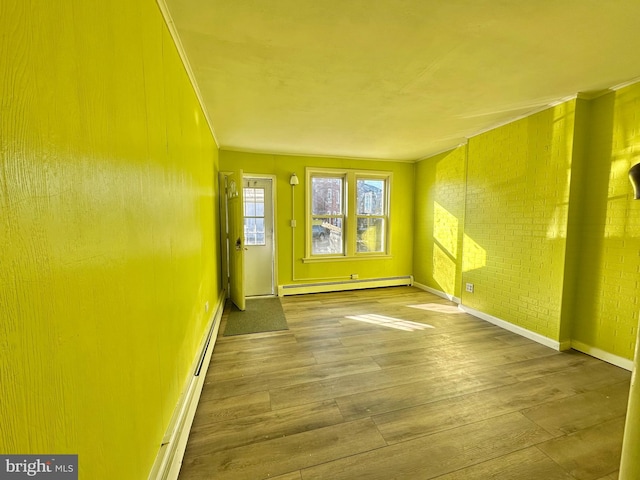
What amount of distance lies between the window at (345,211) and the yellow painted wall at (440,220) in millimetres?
647

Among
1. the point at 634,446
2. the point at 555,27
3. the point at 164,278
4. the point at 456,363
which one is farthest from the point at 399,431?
the point at 555,27

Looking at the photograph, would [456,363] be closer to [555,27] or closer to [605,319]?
[605,319]

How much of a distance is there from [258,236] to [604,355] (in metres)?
4.37

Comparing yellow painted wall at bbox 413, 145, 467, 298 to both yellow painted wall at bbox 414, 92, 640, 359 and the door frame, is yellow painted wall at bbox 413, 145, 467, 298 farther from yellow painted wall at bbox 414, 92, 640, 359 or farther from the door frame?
the door frame

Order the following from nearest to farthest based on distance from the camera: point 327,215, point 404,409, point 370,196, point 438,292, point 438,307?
point 404,409
point 438,307
point 438,292
point 327,215
point 370,196

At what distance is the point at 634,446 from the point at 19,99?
4.49 ft

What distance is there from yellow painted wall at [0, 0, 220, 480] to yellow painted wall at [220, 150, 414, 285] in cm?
290

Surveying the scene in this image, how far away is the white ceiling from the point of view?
4.64 ft

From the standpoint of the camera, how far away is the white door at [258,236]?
14.0 ft

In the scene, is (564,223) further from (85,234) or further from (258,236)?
(258,236)

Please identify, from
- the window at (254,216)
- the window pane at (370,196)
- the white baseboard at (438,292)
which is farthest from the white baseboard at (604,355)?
the window at (254,216)

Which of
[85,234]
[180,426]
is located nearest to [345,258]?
[180,426]

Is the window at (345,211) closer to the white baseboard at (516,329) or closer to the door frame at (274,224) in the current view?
Answer: the door frame at (274,224)

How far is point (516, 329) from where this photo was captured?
2.98 meters
